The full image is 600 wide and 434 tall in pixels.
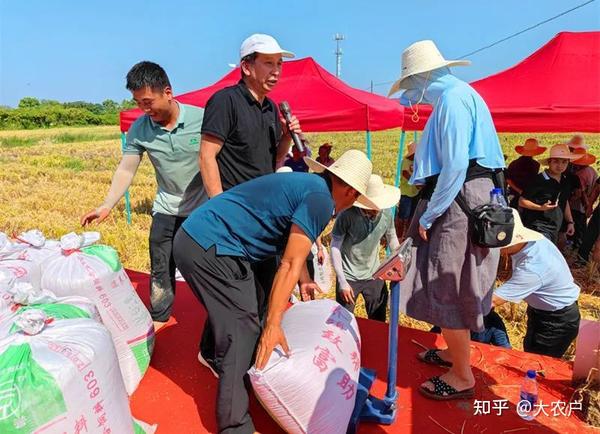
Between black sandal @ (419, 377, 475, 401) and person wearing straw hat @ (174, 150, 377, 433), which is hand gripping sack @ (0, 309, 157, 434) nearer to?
person wearing straw hat @ (174, 150, 377, 433)

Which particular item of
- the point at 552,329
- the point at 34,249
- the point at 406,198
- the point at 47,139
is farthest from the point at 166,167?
the point at 47,139

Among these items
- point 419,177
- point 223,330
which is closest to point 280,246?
point 223,330

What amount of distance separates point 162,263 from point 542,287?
89.5 inches

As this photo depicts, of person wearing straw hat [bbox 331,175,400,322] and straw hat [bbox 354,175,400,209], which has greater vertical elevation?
straw hat [bbox 354,175,400,209]

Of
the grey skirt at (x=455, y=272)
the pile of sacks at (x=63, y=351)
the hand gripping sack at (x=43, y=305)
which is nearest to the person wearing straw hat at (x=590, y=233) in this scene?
the grey skirt at (x=455, y=272)

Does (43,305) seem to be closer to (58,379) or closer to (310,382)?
(58,379)

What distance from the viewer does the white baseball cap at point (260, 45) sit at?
2411mm

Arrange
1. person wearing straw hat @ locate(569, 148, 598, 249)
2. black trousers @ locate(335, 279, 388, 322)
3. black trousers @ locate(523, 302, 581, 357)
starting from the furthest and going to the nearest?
→ 1. person wearing straw hat @ locate(569, 148, 598, 249)
2. black trousers @ locate(335, 279, 388, 322)
3. black trousers @ locate(523, 302, 581, 357)

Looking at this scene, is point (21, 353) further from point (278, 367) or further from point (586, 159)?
point (586, 159)

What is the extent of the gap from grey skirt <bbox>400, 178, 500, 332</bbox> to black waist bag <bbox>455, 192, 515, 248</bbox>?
9cm

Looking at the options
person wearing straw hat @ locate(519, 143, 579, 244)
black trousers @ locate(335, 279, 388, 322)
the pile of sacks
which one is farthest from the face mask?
person wearing straw hat @ locate(519, 143, 579, 244)

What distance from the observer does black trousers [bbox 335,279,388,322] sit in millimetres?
3133

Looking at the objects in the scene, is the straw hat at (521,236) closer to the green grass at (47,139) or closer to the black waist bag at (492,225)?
the black waist bag at (492,225)

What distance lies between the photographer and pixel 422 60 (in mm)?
2172
